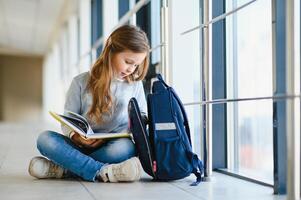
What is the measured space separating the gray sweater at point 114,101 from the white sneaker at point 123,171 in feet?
0.60

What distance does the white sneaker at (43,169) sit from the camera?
165cm

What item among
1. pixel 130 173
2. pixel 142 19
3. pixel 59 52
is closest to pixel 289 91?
pixel 130 173

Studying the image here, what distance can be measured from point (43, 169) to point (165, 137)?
459mm

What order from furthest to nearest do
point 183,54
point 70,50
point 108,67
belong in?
point 70,50 < point 183,54 < point 108,67

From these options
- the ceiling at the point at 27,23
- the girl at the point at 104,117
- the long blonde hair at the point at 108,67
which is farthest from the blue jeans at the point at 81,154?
the ceiling at the point at 27,23

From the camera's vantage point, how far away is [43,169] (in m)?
1.66

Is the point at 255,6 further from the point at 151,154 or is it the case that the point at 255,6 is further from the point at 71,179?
the point at 71,179

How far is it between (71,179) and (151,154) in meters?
0.31

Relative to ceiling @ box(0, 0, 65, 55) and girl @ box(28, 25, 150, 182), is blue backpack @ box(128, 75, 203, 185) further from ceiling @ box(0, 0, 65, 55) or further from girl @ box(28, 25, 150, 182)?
ceiling @ box(0, 0, 65, 55)

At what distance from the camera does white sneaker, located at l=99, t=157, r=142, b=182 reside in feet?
5.14

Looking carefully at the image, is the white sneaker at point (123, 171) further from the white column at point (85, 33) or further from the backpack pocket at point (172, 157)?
the white column at point (85, 33)

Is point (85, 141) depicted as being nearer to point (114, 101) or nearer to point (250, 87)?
point (114, 101)

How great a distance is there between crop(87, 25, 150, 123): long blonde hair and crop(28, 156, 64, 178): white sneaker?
0.22 m

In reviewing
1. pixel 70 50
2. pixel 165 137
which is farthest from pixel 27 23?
pixel 165 137
